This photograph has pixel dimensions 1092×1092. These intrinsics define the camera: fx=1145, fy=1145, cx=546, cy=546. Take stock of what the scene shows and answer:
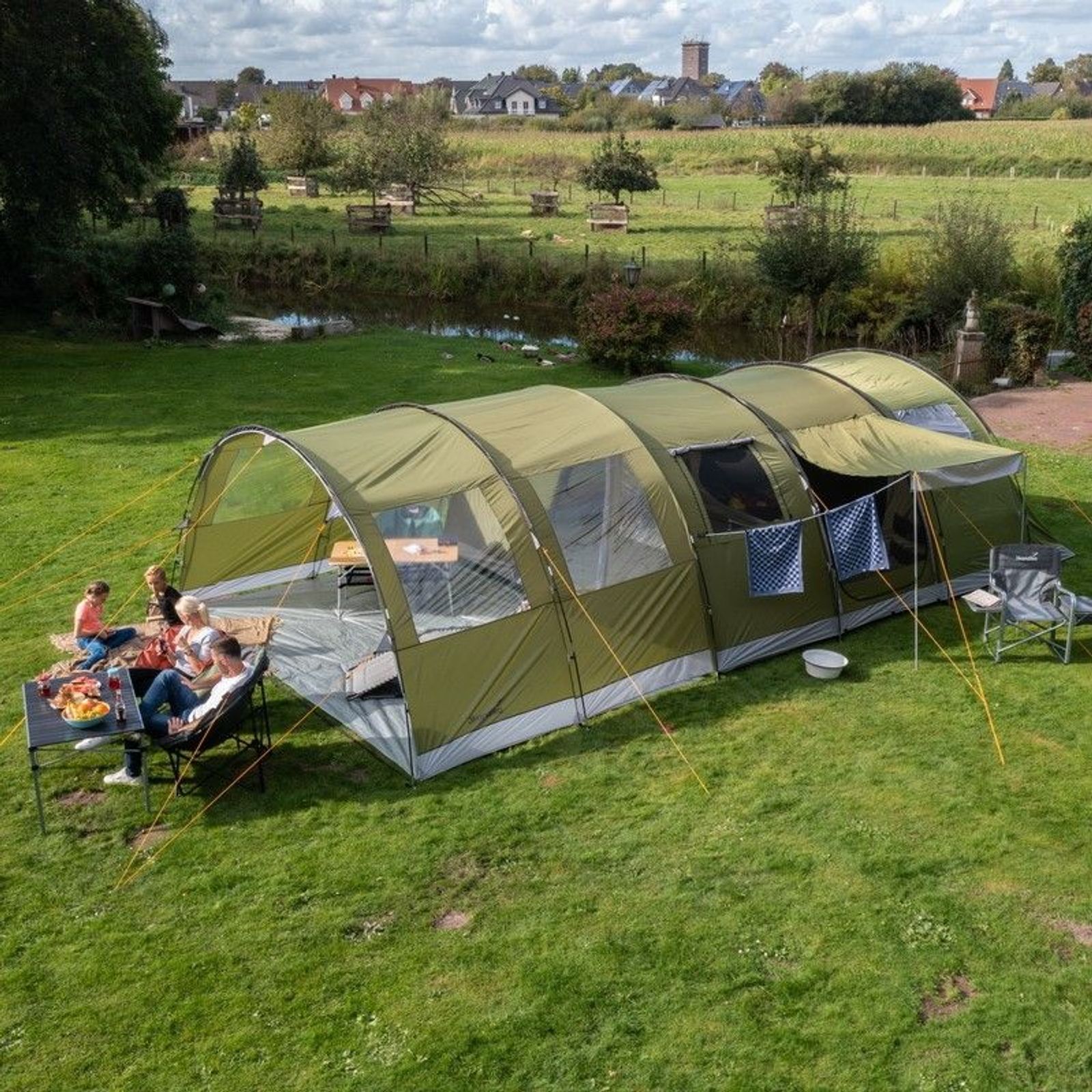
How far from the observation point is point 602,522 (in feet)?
30.8

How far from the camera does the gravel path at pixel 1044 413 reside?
1678cm

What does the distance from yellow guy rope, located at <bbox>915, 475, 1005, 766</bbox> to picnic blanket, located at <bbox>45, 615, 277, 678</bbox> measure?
5.81 meters

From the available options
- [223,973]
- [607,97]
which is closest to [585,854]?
[223,973]

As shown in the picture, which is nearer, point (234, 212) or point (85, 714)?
point (85, 714)

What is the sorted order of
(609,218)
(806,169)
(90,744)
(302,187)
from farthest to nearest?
1. (302,187)
2. (609,218)
3. (806,169)
4. (90,744)

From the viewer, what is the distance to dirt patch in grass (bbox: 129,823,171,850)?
7.48m

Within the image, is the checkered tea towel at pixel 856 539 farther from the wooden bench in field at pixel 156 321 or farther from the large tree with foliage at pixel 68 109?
the wooden bench in field at pixel 156 321

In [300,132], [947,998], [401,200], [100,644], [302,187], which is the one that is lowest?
[947,998]

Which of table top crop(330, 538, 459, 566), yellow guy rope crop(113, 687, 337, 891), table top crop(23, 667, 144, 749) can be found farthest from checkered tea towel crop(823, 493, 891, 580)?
table top crop(23, 667, 144, 749)

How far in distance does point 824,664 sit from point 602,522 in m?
2.24

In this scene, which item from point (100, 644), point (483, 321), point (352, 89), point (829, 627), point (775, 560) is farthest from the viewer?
point (352, 89)

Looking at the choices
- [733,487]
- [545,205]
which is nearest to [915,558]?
[733,487]

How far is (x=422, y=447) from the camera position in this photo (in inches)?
367

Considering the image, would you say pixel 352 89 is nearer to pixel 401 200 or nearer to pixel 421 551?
pixel 401 200
